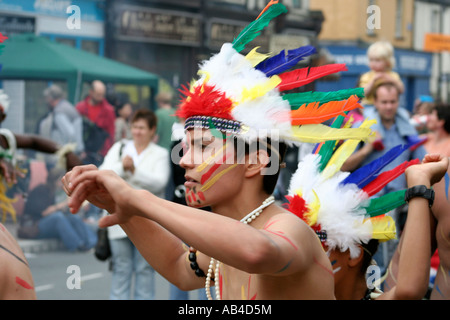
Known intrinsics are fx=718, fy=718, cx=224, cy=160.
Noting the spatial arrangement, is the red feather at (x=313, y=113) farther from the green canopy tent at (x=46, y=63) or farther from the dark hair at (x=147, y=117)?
the green canopy tent at (x=46, y=63)

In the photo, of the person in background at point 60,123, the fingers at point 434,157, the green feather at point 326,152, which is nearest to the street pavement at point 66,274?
the person in background at point 60,123

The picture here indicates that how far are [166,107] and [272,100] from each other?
26.8 feet

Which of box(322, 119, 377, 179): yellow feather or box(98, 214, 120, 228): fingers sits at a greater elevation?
box(322, 119, 377, 179): yellow feather

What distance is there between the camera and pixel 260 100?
2408mm

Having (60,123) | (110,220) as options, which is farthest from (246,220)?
(60,123)

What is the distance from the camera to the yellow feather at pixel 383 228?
9.89 feet

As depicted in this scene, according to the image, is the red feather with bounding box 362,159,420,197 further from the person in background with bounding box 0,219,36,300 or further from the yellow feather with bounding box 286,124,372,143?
the person in background with bounding box 0,219,36,300

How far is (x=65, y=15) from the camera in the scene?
48.1ft

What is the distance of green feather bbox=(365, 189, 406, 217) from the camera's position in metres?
3.01

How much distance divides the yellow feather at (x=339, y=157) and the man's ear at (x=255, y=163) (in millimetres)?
702

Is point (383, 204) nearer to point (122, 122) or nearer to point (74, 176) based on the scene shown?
point (74, 176)

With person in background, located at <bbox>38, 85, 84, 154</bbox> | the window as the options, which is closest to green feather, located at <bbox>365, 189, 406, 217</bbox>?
person in background, located at <bbox>38, 85, 84, 154</bbox>
